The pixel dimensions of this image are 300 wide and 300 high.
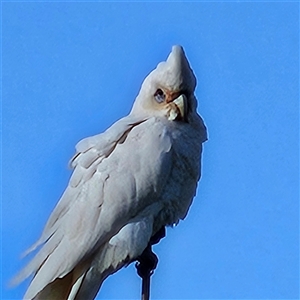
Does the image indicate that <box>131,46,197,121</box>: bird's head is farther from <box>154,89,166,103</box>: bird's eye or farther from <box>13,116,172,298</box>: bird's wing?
<box>13,116,172,298</box>: bird's wing

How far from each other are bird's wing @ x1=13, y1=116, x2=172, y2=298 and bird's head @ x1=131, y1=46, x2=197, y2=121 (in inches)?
4.9

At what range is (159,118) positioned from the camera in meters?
5.40

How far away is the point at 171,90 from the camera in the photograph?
5.43 m

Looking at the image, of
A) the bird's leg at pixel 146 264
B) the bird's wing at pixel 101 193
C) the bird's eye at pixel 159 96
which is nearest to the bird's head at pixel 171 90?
the bird's eye at pixel 159 96

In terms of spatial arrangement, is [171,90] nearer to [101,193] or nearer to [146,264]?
[101,193]

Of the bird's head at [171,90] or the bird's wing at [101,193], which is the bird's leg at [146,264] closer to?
the bird's wing at [101,193]

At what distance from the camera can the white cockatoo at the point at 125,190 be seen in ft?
16.6

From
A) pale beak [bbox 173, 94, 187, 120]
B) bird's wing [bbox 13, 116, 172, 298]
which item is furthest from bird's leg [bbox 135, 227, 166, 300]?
pale beak [bbox 173, 94, 187, 120]

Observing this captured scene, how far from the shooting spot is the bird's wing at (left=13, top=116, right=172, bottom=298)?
5.08 meters

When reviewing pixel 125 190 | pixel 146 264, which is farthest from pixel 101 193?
pixel 146 264

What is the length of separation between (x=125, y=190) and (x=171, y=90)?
2.04 ft

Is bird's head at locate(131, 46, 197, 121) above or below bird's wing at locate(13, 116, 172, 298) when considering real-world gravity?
above

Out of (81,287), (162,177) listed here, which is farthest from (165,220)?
(81,287)

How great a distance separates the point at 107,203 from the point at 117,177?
151 mm
